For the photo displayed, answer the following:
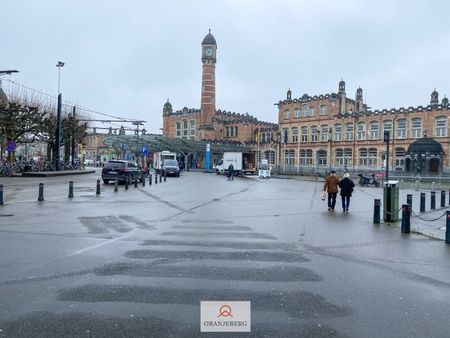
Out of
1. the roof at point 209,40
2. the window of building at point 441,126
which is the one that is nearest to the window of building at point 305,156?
the window of building at point 441,126

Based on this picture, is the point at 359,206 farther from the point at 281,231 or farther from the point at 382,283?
the point at 382,283

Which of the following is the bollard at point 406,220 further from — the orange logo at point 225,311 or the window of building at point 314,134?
the window of building at point 314,134

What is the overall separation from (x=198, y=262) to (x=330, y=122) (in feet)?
224

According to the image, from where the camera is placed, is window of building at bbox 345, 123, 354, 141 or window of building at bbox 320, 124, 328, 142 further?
window of building at bbox 320, 124, 328, 142

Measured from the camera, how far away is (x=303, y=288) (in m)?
5.75

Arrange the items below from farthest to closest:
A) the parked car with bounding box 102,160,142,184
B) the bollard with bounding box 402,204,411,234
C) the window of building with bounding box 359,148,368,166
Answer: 1. the window of building with bounding box 359,148,368,166
2. the parked car with bounding box 102,160,142,184
3. the bollard with bounding box 402,204,411,234

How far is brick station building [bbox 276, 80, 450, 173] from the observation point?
56469 mm

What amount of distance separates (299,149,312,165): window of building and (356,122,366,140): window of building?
10.3m

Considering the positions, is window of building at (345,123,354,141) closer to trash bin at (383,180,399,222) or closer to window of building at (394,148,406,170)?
window of building at (394,148,406,170)

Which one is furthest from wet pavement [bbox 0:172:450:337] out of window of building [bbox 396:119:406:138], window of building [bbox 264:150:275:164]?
window of building [bbox 264:150:275:164]

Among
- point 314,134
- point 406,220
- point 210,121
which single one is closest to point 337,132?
point 314,134

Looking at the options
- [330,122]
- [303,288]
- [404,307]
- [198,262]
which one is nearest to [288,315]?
[303,288]

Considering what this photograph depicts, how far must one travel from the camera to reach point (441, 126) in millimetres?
57969

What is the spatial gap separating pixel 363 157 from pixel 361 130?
4320mm
